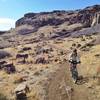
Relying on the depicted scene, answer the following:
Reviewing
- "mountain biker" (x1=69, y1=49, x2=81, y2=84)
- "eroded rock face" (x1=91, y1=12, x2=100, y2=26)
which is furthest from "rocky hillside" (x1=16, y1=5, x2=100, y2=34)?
"mountain biker" (x1=69, y1=49, x2=81, y2=84)

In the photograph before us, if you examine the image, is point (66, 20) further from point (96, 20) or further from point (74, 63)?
point (74, 63)

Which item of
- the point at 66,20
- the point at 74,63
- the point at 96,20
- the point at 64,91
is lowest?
the point at 64,91

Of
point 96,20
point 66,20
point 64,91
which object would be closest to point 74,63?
point 64,91

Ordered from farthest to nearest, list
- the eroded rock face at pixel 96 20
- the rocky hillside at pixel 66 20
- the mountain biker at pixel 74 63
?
the rocky hillside at pixel 66 20, the eroded rock face at pixel 96 20, the mountain biker at pixel 74 63

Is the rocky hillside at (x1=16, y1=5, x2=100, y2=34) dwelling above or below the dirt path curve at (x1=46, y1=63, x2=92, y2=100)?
above

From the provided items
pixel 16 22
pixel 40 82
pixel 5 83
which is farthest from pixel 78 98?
pixel 16 22

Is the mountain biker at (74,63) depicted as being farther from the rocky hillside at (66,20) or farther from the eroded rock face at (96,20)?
the rocky hillside at (66,20)

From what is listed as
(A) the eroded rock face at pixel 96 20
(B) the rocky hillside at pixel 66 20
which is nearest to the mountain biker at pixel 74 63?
(A) the eroded rock face at pixel 96 20

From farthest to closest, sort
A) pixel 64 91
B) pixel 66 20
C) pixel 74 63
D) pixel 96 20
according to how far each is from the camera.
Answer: pixel 66 20 < pixel 96 20 < pixel 74 63 < pixel 64 91

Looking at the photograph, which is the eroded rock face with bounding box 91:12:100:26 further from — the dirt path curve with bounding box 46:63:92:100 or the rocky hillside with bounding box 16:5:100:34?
the dirt path curve with bounding box 46:63:92:100

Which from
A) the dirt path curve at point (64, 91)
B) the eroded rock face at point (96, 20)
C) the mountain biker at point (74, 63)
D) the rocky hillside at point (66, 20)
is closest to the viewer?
the dirt path curve at point (64, 91)

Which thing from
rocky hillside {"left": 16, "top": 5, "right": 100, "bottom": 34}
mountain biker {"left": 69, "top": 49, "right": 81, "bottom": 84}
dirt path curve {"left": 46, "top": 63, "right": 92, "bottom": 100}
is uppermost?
rocky hillside {"left": 16, "top": 5, "right": 100, "bottom": 34}

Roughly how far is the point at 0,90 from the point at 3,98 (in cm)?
254

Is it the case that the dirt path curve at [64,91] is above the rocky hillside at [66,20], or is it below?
below
